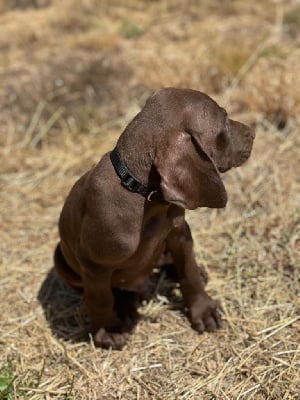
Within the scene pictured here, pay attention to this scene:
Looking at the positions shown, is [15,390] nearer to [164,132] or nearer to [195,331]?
[195,331]

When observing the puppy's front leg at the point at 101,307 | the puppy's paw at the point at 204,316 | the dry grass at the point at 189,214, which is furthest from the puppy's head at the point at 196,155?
the dry grass at the point at 189,214

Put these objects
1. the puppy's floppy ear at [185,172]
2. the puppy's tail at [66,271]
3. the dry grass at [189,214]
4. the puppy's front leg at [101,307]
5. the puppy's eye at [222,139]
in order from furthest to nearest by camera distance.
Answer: the puppy's tail at [66,271] < the dry grass at [189,214] < the puppy's front leg at [101,307] < the puppy's eye at [222,139] < the puppy's floppy ear at [185,172]

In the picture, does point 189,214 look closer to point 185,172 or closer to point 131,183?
point 131,183

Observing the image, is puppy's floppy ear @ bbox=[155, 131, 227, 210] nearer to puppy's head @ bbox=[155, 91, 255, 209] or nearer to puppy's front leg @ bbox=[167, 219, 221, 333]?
puppy's head @ bbox=[155, 91, 255, 209]

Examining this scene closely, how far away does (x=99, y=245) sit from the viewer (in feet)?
9.90

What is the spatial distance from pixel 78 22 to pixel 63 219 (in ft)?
18.6

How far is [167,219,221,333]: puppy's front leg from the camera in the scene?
341 centimetres

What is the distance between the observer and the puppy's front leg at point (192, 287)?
3.41m

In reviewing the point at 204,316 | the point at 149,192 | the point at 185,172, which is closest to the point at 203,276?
the point at 204,316

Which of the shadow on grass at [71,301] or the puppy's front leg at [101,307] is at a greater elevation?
the puppy's front leg at [101,307]

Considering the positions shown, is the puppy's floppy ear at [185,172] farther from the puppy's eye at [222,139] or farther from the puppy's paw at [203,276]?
the puppy's paw at [203,276]

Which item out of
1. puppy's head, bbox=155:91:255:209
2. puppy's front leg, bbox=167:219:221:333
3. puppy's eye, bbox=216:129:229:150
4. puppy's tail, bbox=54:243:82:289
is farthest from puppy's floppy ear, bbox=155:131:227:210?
puppy's tail, bbox=54:243:82:289

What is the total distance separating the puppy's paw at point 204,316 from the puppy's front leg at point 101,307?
427 millimetres

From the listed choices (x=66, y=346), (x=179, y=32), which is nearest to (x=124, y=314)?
(x=66, y=346)
